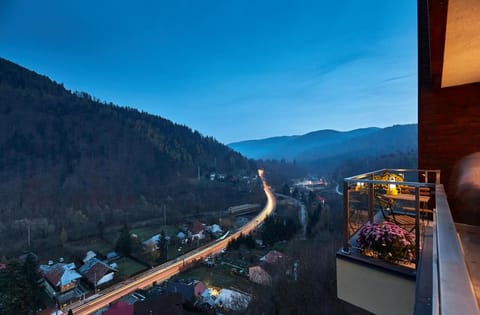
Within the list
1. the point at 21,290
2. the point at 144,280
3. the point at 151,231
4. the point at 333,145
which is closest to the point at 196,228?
the point at 151,231

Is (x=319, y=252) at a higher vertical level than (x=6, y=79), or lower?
lower

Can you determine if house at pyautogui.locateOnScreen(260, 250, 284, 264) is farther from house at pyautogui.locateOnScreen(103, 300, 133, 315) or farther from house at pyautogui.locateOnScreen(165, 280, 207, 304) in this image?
house at pyautogui.locateOnScreen(103, 300, 133, 315)

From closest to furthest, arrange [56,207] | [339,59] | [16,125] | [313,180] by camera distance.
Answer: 1. [56,207]
2. [339,59]
3. [16,125]
4. [313,180]

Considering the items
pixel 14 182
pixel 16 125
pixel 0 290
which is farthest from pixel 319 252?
pixel 16 125

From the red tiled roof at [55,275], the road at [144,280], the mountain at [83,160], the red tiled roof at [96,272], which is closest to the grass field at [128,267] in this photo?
the road at [144,280]

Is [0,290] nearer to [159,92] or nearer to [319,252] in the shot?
[319,252]

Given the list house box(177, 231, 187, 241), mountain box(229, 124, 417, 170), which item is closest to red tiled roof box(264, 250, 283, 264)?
house box(177, 231, 187, 241)

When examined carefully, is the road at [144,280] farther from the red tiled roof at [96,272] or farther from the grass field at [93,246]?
the grass field at [93,246]
